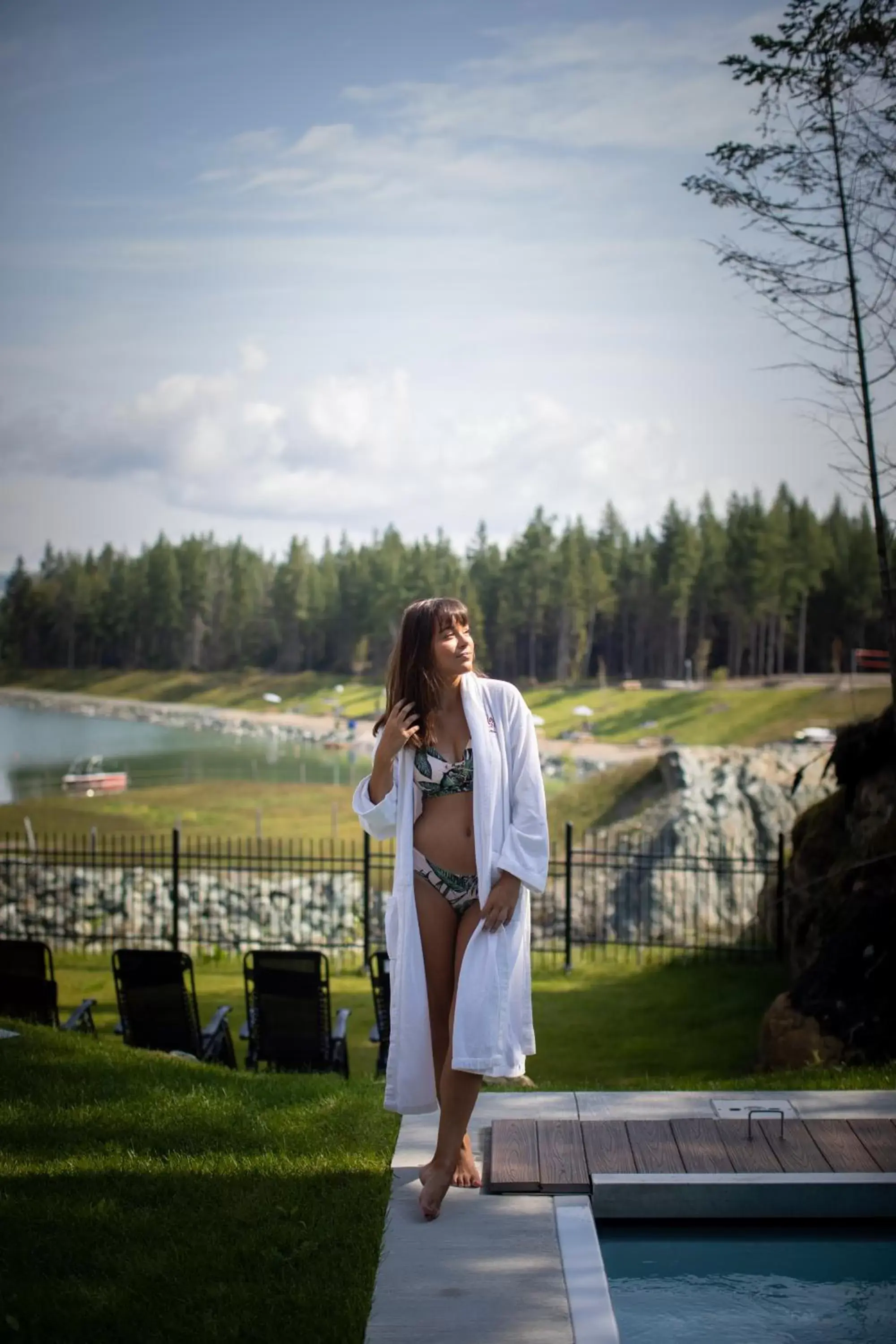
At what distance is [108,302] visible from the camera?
20.8 m

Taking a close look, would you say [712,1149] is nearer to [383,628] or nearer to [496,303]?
[496,303]

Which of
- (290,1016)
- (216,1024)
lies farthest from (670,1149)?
(216,1024)

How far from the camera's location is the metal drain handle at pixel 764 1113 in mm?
4102

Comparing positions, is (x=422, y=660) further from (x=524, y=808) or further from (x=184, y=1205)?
(x=184, y=1205)

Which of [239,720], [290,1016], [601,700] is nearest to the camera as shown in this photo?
[290,1016]

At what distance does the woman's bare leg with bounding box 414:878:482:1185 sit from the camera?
356cm

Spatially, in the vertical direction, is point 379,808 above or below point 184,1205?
above

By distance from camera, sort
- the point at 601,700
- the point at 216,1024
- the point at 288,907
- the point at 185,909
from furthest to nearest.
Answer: the point at 601,700 < the point at 288,907 < the point at 185,909 < the point at 216,1024

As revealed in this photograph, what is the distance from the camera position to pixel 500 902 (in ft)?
11.2

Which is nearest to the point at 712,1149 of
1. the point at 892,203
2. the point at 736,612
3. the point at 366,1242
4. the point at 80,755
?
the point at 366,1242

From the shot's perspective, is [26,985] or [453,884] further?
[26,985]

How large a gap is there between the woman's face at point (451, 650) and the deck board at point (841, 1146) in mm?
1871

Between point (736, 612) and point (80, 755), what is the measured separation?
493 inches

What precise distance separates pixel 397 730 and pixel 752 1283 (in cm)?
177
